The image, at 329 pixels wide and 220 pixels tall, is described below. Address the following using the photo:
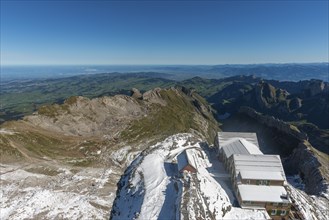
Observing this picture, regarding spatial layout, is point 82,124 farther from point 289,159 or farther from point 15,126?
point 289,159

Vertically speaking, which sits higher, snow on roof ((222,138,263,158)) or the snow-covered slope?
snow on roof ((222,138,263,158))

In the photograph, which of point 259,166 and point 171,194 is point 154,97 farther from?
point 259,166

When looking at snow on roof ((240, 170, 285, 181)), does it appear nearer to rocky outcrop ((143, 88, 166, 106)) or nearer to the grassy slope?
the grassy slope

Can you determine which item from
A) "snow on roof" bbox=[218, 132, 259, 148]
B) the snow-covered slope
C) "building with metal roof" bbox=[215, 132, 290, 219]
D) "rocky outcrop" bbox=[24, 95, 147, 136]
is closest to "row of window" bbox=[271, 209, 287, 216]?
"building with metal roof" bbox=[215, 132, 290, 219]

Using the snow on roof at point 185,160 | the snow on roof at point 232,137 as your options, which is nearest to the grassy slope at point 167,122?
the snow on roof at point 232,137

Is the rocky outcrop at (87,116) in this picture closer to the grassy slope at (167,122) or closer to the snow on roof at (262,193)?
the grassy slope at (167,122)

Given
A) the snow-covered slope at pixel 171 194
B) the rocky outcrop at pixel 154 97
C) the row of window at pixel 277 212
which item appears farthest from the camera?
the rocky outcrop at pixel 154 97

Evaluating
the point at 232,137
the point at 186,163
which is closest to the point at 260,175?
the point at 186,163
